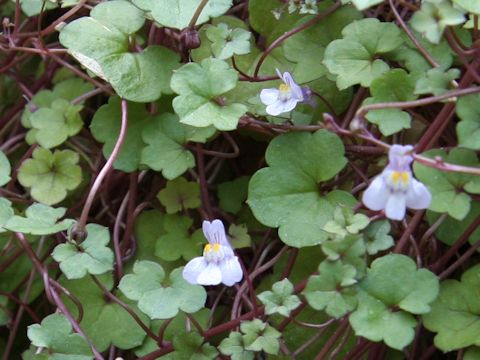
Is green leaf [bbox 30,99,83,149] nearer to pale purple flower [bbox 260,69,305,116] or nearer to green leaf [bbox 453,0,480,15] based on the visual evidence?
pale purple flower [bbox 260,69,305,116]

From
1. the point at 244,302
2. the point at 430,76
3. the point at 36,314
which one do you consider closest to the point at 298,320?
the point at 244,302

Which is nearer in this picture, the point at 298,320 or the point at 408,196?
the point at 408,196

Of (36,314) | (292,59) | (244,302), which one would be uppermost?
(292,59)

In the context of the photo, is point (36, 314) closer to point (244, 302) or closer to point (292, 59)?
point (244, 302)

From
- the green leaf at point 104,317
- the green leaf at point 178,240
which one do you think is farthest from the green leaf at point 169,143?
the green leaf at point 104,317

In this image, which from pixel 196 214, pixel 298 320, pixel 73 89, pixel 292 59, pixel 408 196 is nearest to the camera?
pixel 408 196

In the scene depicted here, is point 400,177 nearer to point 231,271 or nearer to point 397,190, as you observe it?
point 397,190

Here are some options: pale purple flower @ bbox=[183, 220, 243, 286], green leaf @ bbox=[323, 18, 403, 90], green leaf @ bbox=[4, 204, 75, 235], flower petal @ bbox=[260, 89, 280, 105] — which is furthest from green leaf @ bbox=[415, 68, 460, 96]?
green leaf @ bbox=[4, 204, 75, 235]
